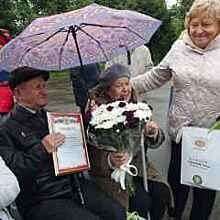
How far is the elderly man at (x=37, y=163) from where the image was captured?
2771mm

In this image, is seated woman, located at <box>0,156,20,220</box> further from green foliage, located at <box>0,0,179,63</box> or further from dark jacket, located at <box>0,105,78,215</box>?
green foliage, located at <box>0,0,179,63</box>

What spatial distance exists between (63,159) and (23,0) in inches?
552

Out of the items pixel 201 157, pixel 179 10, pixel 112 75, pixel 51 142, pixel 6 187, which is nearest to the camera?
pixel 6 187

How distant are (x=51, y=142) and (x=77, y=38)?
29.0 inches

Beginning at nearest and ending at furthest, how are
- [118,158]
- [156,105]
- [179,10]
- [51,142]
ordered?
[51,142] < [118,158] < [156,105] < [179,10]

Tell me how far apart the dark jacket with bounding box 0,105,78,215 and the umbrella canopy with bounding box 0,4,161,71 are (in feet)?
1.08

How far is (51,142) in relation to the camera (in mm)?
2744

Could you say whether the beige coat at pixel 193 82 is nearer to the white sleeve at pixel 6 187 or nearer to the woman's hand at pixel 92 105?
the woman's hand at pixel 92 105

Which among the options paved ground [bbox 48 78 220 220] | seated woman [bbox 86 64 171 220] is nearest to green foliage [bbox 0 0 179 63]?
paved ground [bbox 48 78 220 220]

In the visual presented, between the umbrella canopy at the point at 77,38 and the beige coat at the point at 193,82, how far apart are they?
0.28 metres

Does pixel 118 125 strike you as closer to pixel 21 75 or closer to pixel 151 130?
pixel 151 130

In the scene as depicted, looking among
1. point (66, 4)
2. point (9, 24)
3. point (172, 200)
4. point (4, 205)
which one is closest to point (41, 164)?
point (4, 205)

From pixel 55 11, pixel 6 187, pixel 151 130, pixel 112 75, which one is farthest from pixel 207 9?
pixel 55 11

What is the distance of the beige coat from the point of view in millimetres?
3139
